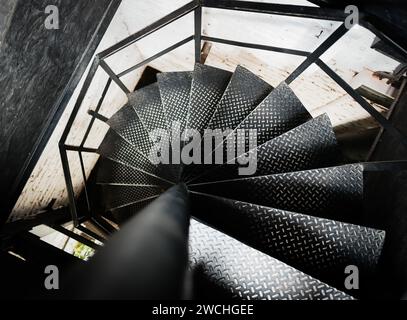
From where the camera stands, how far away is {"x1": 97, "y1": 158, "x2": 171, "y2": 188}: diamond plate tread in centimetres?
276

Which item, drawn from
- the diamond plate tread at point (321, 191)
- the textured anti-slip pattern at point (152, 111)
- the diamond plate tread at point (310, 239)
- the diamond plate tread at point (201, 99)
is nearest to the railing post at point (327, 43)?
the diamond plate tread at point (201, 99)

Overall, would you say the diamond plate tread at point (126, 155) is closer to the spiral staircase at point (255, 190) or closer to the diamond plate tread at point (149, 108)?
the spiral staircase at point (255, 190)

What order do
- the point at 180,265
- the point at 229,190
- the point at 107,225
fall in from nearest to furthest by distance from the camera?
the point at 180,265, the point at 229,190, the point at 107,225

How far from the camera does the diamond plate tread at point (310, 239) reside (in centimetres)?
160

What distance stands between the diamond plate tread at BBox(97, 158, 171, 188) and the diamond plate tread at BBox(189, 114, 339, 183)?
0.95 metres

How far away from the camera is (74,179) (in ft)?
12.9

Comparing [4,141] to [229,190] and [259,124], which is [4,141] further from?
[259,124]

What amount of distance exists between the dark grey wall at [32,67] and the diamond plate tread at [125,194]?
1.05 m

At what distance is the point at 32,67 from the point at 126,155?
1349 mm

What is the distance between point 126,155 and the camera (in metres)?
2.93

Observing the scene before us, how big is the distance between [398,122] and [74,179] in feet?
12.6

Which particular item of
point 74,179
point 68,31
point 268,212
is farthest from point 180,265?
point 74,179

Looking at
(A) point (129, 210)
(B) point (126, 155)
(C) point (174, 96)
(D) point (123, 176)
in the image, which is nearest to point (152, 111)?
(C) point (174, 96)

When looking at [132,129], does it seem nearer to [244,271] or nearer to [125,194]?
[125,194]
